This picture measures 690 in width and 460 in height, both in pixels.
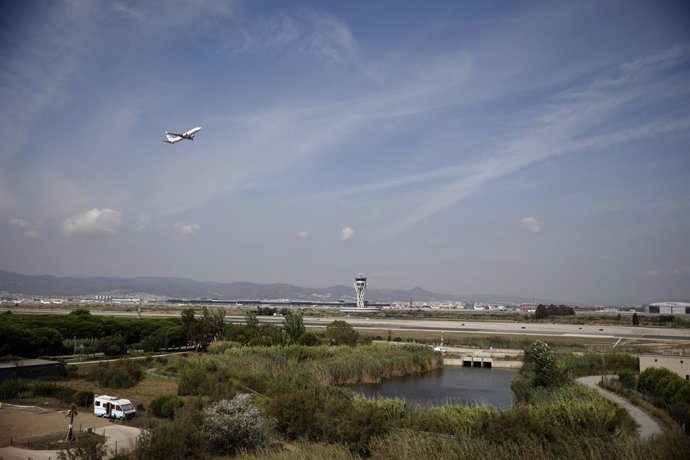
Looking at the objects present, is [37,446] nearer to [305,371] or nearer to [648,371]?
[305,371]

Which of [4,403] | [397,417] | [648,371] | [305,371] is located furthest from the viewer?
[305,371]

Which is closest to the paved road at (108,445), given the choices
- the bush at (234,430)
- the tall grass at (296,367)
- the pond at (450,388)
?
the bush at (234,430)

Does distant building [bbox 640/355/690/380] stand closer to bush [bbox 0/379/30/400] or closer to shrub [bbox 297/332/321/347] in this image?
shrub [bbox 297/332/321/347]

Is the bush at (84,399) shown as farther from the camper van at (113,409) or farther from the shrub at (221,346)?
the shrub at (221,346)

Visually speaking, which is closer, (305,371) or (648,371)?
(648,371)

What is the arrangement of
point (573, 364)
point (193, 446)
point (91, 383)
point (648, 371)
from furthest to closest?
point (573, 364) < point (91, 383) < point (648, 371) < point (193, 446)

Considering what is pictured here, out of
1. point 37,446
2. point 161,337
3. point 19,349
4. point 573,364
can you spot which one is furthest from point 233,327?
point 37,446

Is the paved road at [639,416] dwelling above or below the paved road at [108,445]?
above
